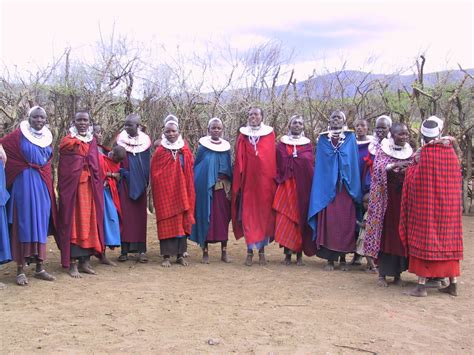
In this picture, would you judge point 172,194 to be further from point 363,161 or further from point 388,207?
point 388,207

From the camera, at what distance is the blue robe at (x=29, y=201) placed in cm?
550

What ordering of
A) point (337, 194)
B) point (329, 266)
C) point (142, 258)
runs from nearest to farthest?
point (337, 194) → point (329, 266) → point (142, 258)

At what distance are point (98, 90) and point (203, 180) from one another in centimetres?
542

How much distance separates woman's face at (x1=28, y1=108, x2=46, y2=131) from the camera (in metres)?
5.57

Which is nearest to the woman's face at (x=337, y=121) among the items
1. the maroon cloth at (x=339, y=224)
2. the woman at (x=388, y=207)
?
the maroon cloth at (x=339, y=224)

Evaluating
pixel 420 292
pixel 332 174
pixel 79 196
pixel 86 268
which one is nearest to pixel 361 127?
pixel 332 174

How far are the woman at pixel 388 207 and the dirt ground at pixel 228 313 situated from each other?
0.98ft

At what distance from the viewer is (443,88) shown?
41.7ft

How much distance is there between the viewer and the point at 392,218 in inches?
224

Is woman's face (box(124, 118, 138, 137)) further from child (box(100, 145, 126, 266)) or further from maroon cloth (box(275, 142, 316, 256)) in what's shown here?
maroon cloth (box(275, 142, 316, 256))

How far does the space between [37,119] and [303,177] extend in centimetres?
318

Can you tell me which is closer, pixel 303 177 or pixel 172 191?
pixel 172 191

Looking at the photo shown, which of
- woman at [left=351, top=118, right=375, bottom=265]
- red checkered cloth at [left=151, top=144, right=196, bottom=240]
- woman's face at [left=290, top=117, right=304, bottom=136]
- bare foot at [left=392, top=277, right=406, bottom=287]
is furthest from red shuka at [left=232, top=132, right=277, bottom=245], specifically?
bare foot at [left=392, top=277, right=406, bottom=287]

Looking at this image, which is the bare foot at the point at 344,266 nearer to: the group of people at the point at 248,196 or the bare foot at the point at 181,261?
the group of people at the point at 248,196
